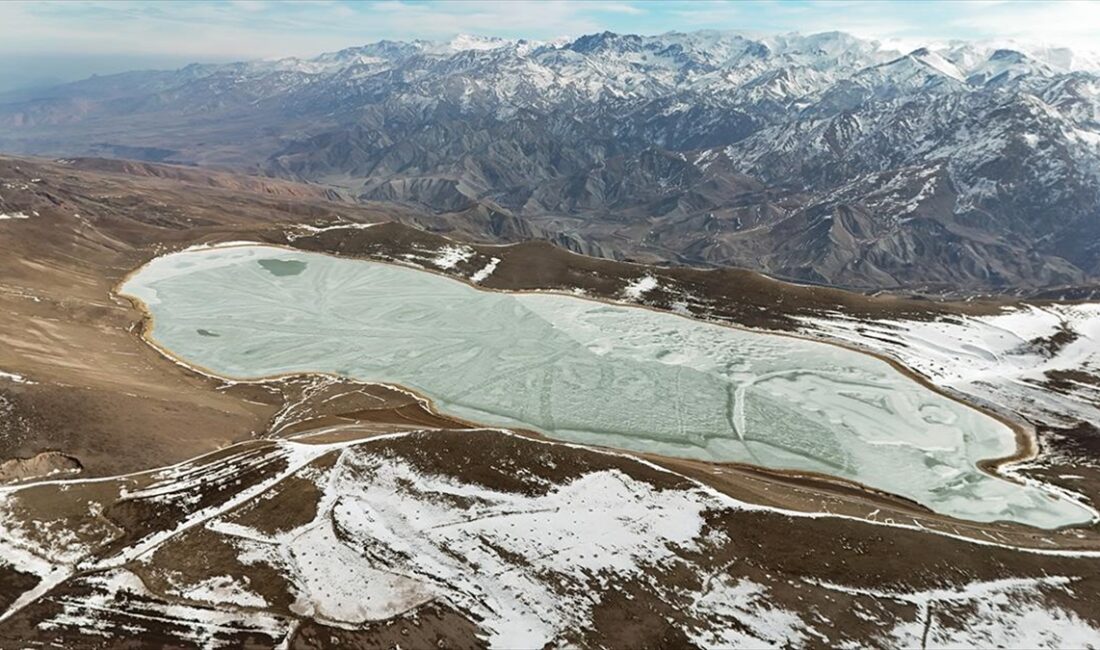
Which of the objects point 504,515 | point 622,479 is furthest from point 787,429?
point 504,515

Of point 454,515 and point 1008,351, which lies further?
point 1008,351

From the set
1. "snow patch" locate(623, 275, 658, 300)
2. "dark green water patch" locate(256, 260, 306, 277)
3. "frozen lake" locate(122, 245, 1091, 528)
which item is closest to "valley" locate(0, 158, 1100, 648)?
"frozen lake" locate(122, 245, 1091, 528)

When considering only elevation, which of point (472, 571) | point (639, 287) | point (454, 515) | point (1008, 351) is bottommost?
point (1008, 351)

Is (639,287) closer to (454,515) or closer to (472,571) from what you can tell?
(454,515)

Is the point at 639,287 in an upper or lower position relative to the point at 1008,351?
upper

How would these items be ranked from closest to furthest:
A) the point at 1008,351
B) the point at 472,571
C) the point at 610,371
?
1. the point at 472,571
2. the point at 610,371
3. the point at 1008,351

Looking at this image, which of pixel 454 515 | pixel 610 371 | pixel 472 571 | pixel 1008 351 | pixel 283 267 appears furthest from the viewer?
pixel 283 267

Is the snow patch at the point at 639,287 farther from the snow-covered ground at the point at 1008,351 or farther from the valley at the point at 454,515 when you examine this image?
the snow-covered ground at the point at 1008,351

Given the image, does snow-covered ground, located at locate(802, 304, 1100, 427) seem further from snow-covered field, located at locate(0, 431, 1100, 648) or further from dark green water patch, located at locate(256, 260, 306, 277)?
dark green water patch, located at locate(256, 260, 306, 277)

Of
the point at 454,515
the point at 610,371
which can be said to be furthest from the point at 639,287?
the point at 454,515

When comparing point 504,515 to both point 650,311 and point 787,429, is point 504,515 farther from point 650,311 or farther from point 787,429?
point 650,311
